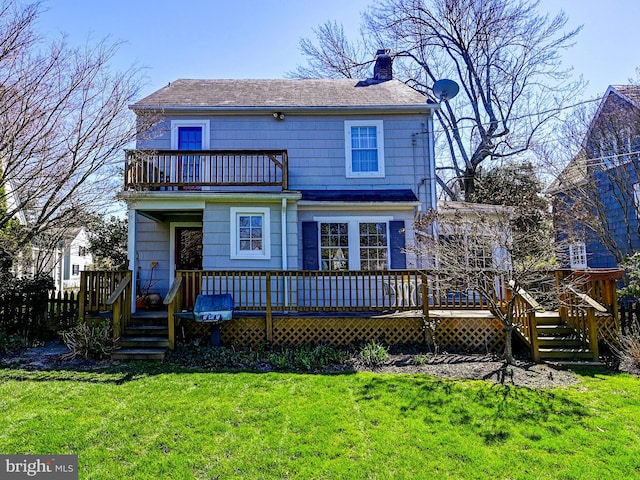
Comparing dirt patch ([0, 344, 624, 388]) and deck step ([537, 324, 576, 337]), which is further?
deck step ([537, 324, 576, 337])

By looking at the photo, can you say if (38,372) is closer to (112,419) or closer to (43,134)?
(112,419)

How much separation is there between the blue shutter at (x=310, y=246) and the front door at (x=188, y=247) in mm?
3064

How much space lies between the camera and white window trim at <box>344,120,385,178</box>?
10.8 m

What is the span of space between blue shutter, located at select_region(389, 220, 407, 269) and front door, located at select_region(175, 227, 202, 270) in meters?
5.31

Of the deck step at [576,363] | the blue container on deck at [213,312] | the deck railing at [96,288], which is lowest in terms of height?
the deck step at [576,363]

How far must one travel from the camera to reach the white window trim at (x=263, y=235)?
9398 mm

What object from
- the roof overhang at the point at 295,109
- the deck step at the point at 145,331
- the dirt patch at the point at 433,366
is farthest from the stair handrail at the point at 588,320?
the deck step at the point at 145,331

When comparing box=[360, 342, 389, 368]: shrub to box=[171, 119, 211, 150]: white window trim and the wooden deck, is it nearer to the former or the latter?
the wooden deck

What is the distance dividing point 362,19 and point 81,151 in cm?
1625

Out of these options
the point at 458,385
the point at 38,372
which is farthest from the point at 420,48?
the point at 38,372

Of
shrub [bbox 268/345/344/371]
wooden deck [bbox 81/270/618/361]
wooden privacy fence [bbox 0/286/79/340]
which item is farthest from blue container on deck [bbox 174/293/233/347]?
wooden privacy fence [bbox 0/286/79/340]

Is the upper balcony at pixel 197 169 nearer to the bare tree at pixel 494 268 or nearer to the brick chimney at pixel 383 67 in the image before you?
the bare tree at pixel 494 268

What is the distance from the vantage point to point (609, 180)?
1320cm

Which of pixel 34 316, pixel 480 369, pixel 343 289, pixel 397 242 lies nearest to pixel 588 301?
pixel 480 369
